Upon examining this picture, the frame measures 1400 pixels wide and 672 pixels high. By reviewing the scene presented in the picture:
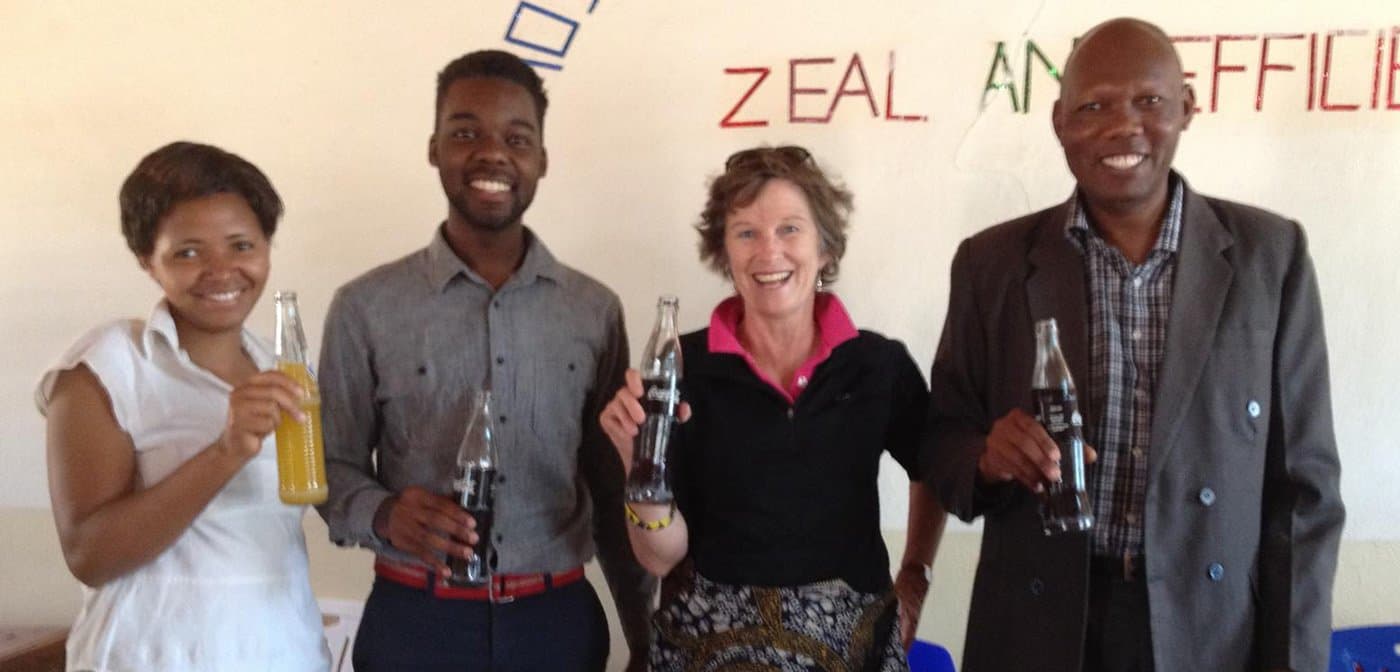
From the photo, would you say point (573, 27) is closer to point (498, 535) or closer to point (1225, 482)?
point (498, 535)

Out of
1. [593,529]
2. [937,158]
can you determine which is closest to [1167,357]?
[937,158]

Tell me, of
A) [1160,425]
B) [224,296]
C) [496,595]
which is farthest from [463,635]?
[1160,425]

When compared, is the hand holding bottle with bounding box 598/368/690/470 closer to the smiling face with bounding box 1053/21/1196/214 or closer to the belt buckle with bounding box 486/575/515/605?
the belt buckle with bounding box 486/575/515/605

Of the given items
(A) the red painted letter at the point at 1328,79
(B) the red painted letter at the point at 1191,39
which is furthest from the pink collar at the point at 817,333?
(A) the red painted letter at the point at 1328,79

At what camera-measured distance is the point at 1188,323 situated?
1.37 metres

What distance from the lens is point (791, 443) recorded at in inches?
60.4

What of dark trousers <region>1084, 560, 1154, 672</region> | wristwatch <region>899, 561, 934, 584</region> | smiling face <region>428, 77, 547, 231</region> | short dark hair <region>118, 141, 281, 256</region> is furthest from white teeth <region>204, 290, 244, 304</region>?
dark trousers <region>1084, 560, 1154, 672</region>

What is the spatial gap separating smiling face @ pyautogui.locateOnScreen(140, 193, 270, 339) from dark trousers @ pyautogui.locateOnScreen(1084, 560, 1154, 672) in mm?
1225

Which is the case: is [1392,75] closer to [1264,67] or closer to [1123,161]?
[1264,67]

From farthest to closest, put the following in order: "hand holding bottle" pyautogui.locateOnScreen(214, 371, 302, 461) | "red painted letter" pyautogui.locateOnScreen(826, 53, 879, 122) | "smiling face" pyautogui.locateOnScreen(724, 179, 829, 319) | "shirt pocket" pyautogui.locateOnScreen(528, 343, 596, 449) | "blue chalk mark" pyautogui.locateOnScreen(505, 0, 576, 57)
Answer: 1. "blue chalk mark" pyautogui.locateOnScreen(505, 0, 576, 57)
2. "red painted letter" pyautogui.locateOnScreen(826, 53, 879, 122)
3. "shirt pocket" pyautogui.locateOnScreen(528, 343, 596, 449)
4. "smiling face" pyautogui.locateOnScreen(724, 179, 829, 319)
5. "hand holding bottle" pyautogui.locateOnScreen(214, 371, 302, 461)

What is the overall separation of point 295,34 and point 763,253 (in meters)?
1.29

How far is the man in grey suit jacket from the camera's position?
1.35 meters

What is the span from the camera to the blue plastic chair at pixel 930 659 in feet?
6.26

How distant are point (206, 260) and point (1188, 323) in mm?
1308
